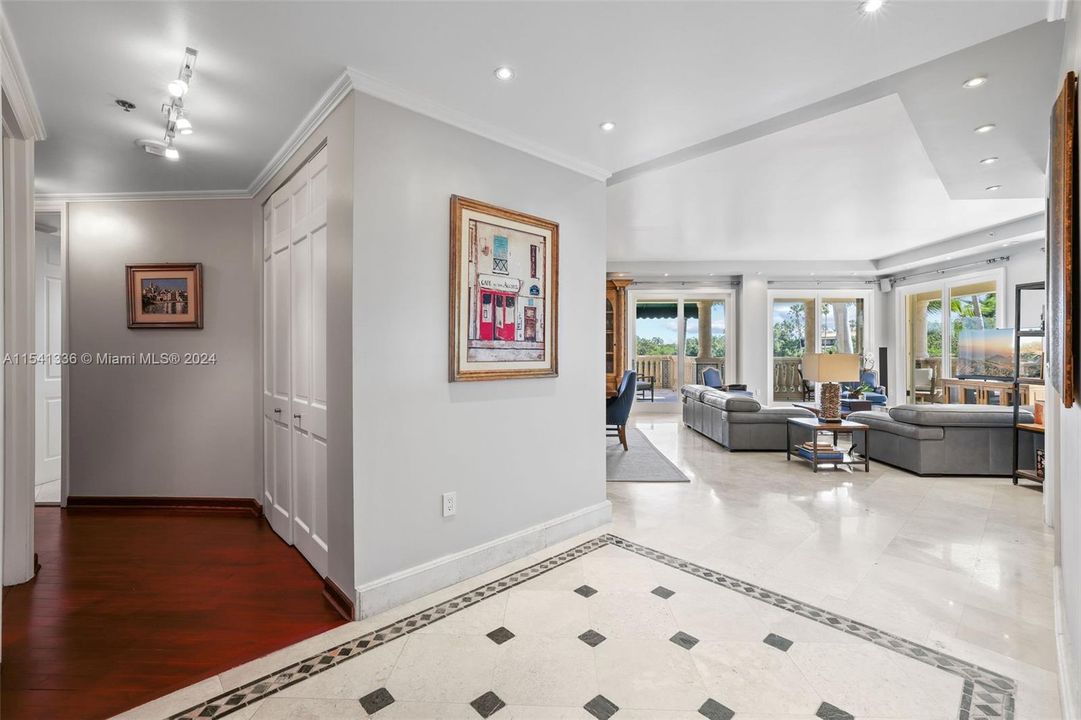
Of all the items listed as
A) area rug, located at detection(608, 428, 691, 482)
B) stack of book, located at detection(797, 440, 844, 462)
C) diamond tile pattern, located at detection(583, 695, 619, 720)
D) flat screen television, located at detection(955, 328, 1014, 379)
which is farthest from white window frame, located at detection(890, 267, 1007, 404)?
diamond tile pattern, located at detection(583, 695, 619, 720)

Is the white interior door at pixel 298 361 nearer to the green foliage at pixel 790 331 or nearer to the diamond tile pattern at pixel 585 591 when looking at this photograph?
the diamond tile pattern at pixel 585 591

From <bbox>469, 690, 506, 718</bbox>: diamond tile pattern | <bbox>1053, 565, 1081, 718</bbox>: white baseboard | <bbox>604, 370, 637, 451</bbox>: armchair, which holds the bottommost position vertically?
<bbox>469, 690, 506, 718</bbox>: diamond tile pattern

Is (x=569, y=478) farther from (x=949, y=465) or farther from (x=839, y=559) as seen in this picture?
(x=949, y=465)

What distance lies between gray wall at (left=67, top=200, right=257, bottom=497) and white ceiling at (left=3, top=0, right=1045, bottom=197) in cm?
110

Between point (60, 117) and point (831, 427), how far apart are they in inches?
254

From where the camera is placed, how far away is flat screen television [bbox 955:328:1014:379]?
5.00 metres

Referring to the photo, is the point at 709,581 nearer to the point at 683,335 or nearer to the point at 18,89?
the point at 18,89

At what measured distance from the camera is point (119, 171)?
3.46 m

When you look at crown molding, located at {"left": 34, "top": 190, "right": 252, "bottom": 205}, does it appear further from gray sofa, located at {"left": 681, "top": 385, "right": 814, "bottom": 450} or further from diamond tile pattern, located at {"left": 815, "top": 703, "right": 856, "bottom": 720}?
gray sofa, located at {"left": 681, "top": 385, "right": 814, "bottom": 450}

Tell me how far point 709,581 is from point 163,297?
4482 millimetres

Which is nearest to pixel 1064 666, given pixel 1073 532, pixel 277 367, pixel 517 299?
pixel 1073 532

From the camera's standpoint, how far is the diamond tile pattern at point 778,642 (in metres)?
2.12

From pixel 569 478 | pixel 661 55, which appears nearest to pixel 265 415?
pixel 569 478

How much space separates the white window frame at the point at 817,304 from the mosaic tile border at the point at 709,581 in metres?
7.35
